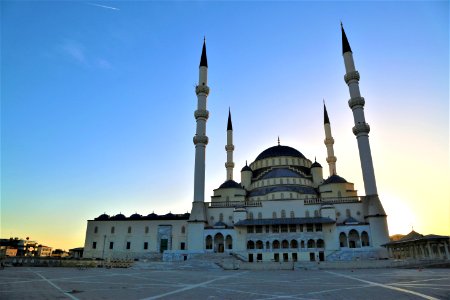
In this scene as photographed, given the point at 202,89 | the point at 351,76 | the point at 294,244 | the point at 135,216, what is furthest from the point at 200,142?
the point at 351,76

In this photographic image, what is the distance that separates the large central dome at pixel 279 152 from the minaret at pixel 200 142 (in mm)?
17174

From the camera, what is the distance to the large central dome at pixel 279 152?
61.7 metres

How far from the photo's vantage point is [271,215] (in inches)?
1850

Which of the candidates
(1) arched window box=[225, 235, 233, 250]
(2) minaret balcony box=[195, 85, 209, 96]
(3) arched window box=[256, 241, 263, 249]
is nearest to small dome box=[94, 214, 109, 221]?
(1) arched window box=[225, 235, 233, 250]

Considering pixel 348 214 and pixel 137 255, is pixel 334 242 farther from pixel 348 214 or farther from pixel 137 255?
pixel 137 255

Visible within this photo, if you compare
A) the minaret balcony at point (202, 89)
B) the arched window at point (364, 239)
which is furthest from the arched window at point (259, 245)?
the minaret balcony at point (202, 89)

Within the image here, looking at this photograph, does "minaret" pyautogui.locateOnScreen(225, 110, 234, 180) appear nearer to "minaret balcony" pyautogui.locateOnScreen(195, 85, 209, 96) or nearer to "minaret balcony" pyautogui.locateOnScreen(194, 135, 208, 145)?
"minaret balcony" pyautogui.locateOnScreen(194, 135, 208, 145)

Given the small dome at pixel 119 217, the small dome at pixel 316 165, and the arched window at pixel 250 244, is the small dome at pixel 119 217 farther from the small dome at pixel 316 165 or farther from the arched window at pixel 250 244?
the small dome at pixel 316 165

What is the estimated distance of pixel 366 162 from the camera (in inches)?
1718

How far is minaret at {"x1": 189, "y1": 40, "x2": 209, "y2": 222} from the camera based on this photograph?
4628 centimetres

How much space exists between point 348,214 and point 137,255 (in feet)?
111

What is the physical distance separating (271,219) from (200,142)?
→ 16.4m

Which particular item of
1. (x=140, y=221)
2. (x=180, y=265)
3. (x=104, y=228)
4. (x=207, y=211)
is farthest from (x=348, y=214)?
(x=104, y=228)

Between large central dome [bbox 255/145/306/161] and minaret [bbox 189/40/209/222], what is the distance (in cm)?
1717
